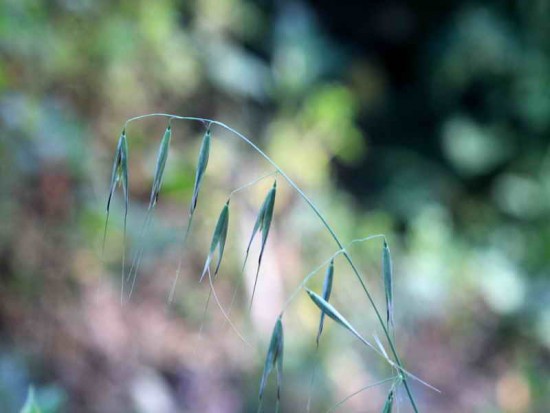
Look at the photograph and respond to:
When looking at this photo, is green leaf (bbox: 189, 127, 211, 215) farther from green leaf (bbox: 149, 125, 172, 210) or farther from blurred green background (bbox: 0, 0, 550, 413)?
blurred green background (bbox: 0, 0, 550, 413)

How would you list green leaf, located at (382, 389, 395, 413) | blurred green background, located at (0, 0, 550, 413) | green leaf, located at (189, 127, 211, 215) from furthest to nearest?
blurred green background, located at (0, 0, 550, 413) → green leaf, located at (189, 127, 211, 215) → green leaf, located at (382, 389, 395, 413)

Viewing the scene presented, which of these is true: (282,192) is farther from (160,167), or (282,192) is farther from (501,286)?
(160,167)

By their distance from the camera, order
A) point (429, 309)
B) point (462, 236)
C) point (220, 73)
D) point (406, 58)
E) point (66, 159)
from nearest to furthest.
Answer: point (66, 159) < point (220, 73) < point (429, 309) < point (462, 236) < point (406, 58)

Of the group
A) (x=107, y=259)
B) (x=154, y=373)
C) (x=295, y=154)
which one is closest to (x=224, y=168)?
(x=295, y=154)

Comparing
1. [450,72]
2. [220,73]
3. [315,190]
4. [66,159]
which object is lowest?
[66,159]

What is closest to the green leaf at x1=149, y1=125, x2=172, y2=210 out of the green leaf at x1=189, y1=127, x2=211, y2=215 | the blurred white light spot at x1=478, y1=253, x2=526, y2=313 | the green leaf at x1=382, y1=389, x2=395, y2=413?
the green leaf at x1=189, y1=127, x2=211, y2=215

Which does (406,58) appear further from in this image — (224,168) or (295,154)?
(224,168)

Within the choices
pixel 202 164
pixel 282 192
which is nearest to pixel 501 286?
pixel 282 192

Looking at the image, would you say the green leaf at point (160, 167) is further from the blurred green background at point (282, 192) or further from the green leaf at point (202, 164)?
the blurred green background at point (282, 192)

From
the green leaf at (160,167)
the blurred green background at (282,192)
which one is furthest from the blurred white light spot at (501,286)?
the green leaf at (160,167)
